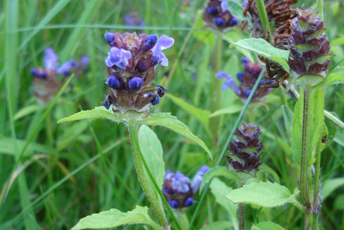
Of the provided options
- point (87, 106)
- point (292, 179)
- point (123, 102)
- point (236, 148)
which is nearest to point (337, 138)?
point (292, 179)

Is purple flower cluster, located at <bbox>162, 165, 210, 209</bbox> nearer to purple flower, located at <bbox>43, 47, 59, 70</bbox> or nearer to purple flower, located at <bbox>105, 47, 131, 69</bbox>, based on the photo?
purple flower, located at <bbox>105, 47, 131, 69</bbox>

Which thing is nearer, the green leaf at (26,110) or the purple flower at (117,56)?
the purple flower at (117,56)

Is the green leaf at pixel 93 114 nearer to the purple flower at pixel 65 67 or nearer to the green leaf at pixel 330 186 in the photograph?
the green leaf at pixel 330 186

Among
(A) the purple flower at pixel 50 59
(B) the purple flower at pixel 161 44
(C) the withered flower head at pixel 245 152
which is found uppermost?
(A) the purple flower at pixel 50 59

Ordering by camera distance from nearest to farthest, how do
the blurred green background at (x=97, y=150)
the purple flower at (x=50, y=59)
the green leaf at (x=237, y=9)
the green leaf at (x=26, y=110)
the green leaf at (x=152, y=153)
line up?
1. the green leaf at (x=152, y=153)
2. the green leaf at (x=237, y=9)
3. the blurred green background at (x=97, y=150)
4. the green leaf at (x=26, y=110)
5. the purple flower at (x=50, y=59)

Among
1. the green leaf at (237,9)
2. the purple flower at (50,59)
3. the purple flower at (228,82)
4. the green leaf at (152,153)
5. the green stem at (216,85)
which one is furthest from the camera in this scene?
the purple flower at (50,59)

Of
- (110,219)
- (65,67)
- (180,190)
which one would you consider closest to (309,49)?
(110,219)

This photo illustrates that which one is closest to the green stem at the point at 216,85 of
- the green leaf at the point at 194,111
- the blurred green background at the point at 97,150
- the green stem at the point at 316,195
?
the blurred green background at the point at 97,150

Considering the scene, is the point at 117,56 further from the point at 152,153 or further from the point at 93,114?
the point at 152,153
